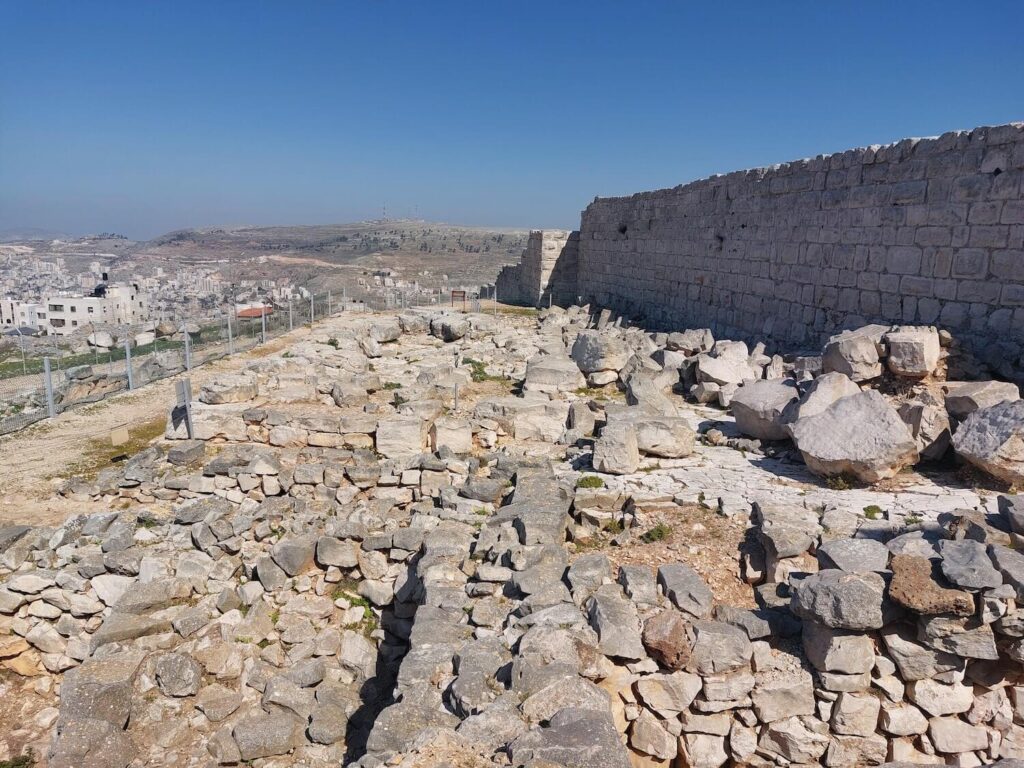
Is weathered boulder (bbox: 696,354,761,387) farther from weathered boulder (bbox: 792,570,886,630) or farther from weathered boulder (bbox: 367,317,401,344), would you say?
weathered boulder (bbox: 367,317,401,344)

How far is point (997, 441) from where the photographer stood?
574cm

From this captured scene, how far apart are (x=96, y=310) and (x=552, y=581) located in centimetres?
2491

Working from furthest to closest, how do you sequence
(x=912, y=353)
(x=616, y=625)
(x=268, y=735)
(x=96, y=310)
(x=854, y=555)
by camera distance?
(x=96, y=310) < (x=912, y=353) < (x=268, y=735) < (x=854, y=555) < (x=616, y=625)

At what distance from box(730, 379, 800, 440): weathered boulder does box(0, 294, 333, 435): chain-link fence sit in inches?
399

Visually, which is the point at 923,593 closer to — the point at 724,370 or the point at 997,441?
the point at 997,441

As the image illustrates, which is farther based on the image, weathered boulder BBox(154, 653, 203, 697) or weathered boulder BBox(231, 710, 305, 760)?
weathered boulder BBox(154, 653, 203, 697)

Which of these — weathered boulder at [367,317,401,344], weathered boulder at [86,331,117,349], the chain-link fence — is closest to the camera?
the chain-link fence

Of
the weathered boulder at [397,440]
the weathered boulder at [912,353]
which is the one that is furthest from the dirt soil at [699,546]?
the weathered boulder at [397,440]

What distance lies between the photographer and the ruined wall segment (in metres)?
8.02

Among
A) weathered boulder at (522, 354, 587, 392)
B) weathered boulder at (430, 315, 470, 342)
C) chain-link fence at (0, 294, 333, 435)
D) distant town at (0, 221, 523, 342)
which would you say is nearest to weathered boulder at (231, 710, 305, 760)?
weathered boulder at (522, 354, 587, 392)

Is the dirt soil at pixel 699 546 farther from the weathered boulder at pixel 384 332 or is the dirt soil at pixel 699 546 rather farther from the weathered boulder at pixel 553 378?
the weathered boulder at pixel 384 332

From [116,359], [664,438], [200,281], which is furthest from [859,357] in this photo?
[200,281]

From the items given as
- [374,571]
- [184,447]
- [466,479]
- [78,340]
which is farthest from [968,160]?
[78,340]

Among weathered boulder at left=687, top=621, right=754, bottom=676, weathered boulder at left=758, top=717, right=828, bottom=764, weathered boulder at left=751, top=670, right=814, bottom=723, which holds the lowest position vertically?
weathered boulder at left=758, top=717, right=828, bottom=764
